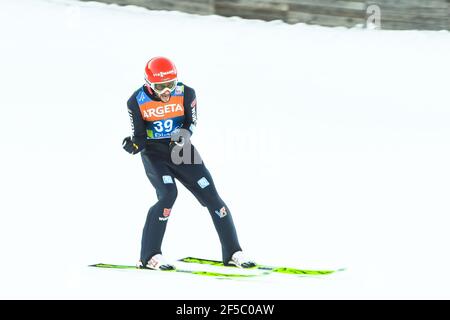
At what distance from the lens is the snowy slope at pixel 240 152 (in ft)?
23.3

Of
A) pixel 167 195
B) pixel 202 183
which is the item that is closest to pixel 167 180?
pixel 167 195

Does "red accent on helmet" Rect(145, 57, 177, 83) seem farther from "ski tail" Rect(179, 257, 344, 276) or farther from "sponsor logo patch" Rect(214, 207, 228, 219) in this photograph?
"ski tail" Rect(179, 257, 344, 276)

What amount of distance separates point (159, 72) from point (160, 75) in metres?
0.02

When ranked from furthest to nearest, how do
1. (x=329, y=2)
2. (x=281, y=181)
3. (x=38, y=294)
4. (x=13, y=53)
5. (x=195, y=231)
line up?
(x=329, y=2), (x=13, y=53), (x=281, y=181), (x=195, y=231), (x=38, y=294)

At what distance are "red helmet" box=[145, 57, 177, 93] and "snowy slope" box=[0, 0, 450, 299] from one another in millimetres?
1401

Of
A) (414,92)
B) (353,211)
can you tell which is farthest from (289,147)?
(414,92)

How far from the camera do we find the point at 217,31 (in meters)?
11.1

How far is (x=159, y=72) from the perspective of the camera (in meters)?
6.94

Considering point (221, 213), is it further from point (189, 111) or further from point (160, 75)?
point (160, 75)

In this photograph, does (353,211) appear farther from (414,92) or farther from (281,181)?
(414,92)

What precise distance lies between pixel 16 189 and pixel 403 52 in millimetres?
5228

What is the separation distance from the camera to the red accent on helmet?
694 centimetres

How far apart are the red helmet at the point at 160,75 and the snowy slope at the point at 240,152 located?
4.60 feet

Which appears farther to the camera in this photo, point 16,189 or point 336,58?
point 336,58
